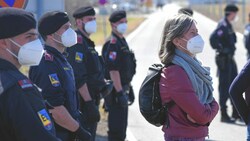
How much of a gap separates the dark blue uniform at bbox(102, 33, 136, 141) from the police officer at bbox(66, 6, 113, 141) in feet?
2.67

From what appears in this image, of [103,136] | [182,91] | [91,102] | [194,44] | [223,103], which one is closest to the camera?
[182,91]

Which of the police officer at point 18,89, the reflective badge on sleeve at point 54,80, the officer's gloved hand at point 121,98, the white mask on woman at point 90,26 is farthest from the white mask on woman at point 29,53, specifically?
the officer's gloved hand at point 121,98

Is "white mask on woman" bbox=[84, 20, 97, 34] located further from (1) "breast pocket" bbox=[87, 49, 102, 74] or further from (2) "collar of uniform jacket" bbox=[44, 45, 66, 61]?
(2) "collar of uniform jacket" bbox=[44, 45, 66, 61]

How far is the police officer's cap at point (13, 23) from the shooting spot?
9.21 feet

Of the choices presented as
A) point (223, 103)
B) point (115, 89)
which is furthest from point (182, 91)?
point (223, 103)

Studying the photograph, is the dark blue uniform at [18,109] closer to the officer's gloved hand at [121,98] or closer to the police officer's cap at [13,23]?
the police officer's cap at [13,23]

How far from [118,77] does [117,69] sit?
12 centimetres

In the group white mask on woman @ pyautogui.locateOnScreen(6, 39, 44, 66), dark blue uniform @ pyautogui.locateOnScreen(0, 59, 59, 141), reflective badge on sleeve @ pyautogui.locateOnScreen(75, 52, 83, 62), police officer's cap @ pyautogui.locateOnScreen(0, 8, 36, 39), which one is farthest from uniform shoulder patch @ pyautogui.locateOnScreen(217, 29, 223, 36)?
dark blue uniform @ pyautogui.locateOnScreen(0, 59, 59, 141)

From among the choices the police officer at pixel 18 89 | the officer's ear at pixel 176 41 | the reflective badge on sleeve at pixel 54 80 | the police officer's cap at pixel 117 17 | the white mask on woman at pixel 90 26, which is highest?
the police officer at pixel 18 89

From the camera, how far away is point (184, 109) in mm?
3648

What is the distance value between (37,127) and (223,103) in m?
6.89

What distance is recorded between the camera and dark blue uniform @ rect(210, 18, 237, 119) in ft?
30.3

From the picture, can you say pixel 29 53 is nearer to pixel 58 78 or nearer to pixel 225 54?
pixel 58 78

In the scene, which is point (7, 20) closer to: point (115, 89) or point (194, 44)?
point (194, 44)
